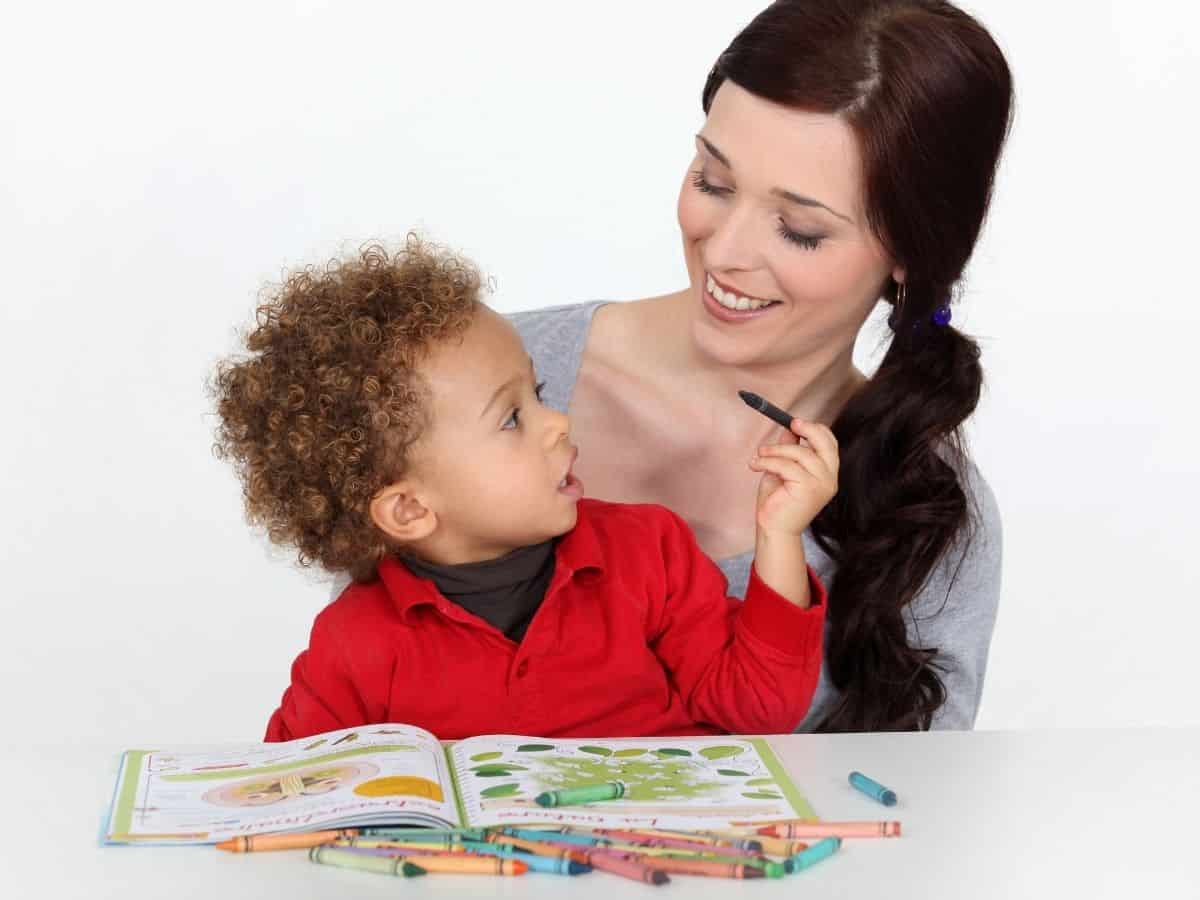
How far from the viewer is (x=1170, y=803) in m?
1.50

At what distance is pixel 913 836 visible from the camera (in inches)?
55.2

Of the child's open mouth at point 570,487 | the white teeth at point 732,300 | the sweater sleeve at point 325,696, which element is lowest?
the sweater sleeve at point 325,696

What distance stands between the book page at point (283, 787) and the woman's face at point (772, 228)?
29.6 inches

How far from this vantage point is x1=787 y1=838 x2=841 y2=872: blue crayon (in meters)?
1.33

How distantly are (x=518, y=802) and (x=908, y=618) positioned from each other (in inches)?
36.6

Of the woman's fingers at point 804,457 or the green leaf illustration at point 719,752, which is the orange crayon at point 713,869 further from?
the woman's fingers at point 804,457

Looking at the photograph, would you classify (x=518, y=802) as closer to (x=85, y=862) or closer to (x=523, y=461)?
(x=85, y=862)

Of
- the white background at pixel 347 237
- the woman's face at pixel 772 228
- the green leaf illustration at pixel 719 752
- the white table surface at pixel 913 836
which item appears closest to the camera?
the white table surface at pixel 913 836

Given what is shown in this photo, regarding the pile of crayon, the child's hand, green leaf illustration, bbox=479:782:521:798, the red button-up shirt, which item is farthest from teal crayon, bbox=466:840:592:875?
the child's hand

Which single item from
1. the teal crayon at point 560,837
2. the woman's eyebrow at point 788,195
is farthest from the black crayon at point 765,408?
the teal crayon at point 560,837

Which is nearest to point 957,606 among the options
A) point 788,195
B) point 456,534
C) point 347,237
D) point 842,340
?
point 842,340

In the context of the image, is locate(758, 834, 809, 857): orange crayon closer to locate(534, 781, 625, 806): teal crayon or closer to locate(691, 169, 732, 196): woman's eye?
locate(534, 781, 625, 806): teal crayon

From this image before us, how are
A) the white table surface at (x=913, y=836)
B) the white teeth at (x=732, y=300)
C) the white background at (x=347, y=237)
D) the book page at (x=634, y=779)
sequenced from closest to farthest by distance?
the white table surface at (x=913, y=836)
the book page at (x=634, y=779)
the white teeth at (x=732, y=300)
the white background at (x=347, y=237)

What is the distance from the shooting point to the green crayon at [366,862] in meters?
1.30
